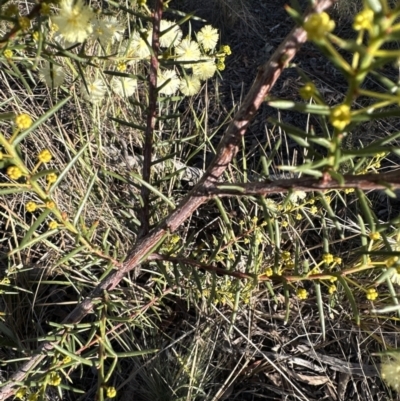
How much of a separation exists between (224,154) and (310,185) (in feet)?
0.56

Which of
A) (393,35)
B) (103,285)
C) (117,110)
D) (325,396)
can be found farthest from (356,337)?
(393,35)

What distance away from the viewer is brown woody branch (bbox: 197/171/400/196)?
61cm

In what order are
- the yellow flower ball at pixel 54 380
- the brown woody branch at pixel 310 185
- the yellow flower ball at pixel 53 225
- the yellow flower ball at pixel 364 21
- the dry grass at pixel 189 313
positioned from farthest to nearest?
the dry grass at pixel 189 313 → the yellow flower ball at pixel 54 380 → the yellow flower ball at pixel 53 225 → the brown woody branch at pixel 310 185 → the yellow flower ball at pixel 364 21

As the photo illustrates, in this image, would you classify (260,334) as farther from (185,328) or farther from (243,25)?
(243,25)

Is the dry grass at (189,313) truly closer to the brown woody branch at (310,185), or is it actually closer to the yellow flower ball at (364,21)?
the brown woody branch at (310,185)

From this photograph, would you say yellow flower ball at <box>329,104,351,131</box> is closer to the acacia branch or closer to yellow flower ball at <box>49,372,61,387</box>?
the acacia branch

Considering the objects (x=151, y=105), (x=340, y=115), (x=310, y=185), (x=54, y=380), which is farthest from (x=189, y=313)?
(x=340, y=115)

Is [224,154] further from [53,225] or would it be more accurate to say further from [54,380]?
[54,380]

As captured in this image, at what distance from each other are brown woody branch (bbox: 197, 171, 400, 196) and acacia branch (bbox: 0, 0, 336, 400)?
39mm

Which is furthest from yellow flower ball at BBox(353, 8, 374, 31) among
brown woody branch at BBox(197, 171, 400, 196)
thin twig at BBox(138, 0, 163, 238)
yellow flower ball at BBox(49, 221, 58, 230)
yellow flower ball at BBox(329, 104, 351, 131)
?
yellow flower ball at BBox(49, 221, 58, 230)

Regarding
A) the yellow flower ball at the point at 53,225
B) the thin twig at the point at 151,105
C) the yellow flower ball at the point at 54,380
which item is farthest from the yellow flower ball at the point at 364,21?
the yellow flower ball at the point at 54,380

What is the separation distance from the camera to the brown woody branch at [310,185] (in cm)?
61

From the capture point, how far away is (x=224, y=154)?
780mm

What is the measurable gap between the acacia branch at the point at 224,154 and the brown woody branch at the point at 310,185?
0.04 m
